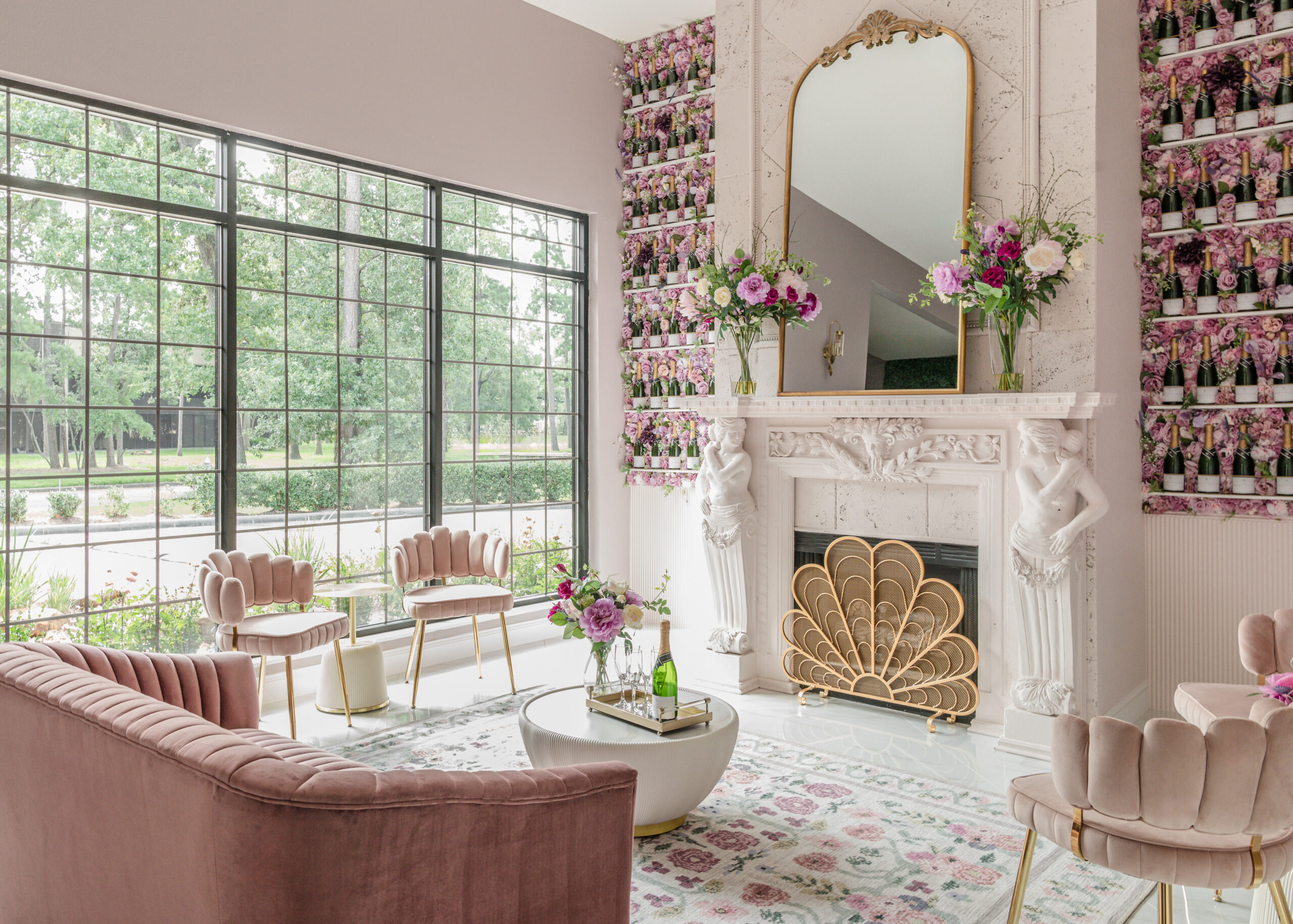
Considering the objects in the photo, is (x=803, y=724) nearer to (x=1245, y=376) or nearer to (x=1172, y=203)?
(x=1245, y=376)

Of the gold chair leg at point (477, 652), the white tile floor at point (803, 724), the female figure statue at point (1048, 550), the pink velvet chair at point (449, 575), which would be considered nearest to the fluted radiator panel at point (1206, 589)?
the female figure statue at point (1048, 550)

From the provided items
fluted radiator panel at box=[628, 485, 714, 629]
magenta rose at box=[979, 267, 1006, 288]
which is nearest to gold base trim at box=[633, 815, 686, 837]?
magenta rose at box=[979, 267, 1006, 288]

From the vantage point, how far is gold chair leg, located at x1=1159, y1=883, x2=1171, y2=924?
2.24m

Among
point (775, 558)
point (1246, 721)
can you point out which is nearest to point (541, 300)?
point (775, 558)

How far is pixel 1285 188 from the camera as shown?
4336 mm

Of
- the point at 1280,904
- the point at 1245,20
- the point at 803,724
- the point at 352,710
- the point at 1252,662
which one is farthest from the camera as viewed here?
the point at 352,710

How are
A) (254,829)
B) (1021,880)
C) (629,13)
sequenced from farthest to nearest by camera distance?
(629,13), (1021,880), (254,829)

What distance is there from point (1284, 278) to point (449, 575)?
466cm

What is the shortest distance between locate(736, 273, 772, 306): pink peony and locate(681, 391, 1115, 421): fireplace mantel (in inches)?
22.2

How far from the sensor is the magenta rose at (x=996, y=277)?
13.4 feet

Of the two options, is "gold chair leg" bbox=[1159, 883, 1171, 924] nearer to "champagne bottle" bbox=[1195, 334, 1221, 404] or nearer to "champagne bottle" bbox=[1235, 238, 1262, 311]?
"champagne bottle" bbox=[1195, 334, 1221, 404]

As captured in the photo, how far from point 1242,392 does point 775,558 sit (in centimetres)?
250

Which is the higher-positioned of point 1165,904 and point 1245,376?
point 1245,376

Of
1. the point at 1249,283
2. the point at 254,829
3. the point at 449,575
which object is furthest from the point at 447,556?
the point at 1249,283
